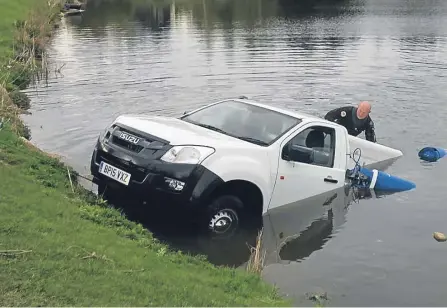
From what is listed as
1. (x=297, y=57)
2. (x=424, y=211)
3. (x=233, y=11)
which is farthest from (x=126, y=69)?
(x=233, y=11)

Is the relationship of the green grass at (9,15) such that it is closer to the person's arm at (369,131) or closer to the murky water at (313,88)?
the murky water at (313,88)

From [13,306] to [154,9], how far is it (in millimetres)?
54205

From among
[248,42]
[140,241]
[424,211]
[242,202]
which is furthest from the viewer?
[248,42]

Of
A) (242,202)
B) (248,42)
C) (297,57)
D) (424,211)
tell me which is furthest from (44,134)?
(248,42)

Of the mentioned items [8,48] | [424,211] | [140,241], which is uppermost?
[8,48]

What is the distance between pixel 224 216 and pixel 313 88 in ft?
45.2

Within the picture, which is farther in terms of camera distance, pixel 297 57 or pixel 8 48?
pixel 297 57

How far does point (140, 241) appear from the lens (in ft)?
24.7

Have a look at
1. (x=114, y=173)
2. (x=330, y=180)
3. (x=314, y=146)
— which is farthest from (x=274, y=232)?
(x=114, y=173)

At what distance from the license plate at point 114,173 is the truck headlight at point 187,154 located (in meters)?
0.59

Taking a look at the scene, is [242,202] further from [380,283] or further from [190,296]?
[190,296]

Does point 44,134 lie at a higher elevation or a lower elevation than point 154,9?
lower

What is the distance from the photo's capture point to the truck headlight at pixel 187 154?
8062 millimetres

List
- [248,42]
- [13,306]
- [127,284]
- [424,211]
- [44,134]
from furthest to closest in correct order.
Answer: [248,42]
[44,134]
[424,211]
[127,284]
[13,306]
